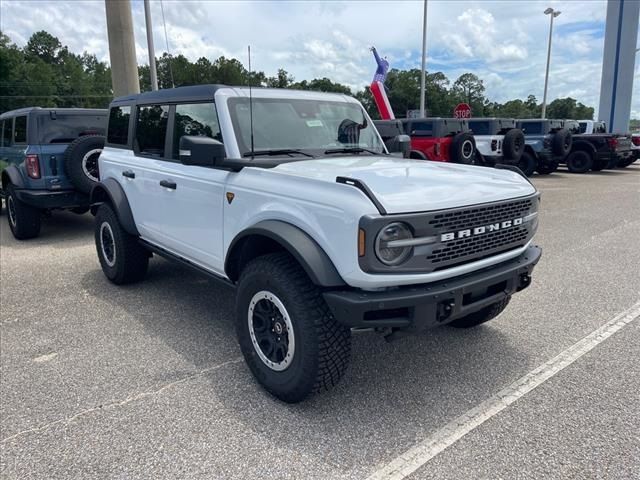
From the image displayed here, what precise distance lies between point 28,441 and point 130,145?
3.02 metres

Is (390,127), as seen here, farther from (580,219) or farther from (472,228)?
(472,228)

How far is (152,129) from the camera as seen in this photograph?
4504mm

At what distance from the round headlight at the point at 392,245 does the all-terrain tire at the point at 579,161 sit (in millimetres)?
17742

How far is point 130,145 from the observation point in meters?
4.88

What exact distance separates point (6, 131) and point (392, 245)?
7.98m

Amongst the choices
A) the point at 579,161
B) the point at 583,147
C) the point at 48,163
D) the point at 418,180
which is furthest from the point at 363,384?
the point at 579,161

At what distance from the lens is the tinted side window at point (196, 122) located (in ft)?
12.0

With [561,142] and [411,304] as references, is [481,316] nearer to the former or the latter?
[411,304]

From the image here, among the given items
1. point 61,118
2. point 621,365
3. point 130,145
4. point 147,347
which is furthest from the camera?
point 61,118

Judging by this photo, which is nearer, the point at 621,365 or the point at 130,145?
the point at 621,365

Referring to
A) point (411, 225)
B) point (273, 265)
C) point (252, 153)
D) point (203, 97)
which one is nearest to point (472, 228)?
point (411, 225)

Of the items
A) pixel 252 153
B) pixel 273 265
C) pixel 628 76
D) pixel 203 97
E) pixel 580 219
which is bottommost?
pixel 580 219

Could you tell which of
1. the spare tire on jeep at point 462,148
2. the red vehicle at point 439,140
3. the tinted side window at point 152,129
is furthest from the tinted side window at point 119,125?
the spare tire on jeep at point 462,148

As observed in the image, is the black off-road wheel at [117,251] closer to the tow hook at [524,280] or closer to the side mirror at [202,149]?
the side mirror at [202,149]
